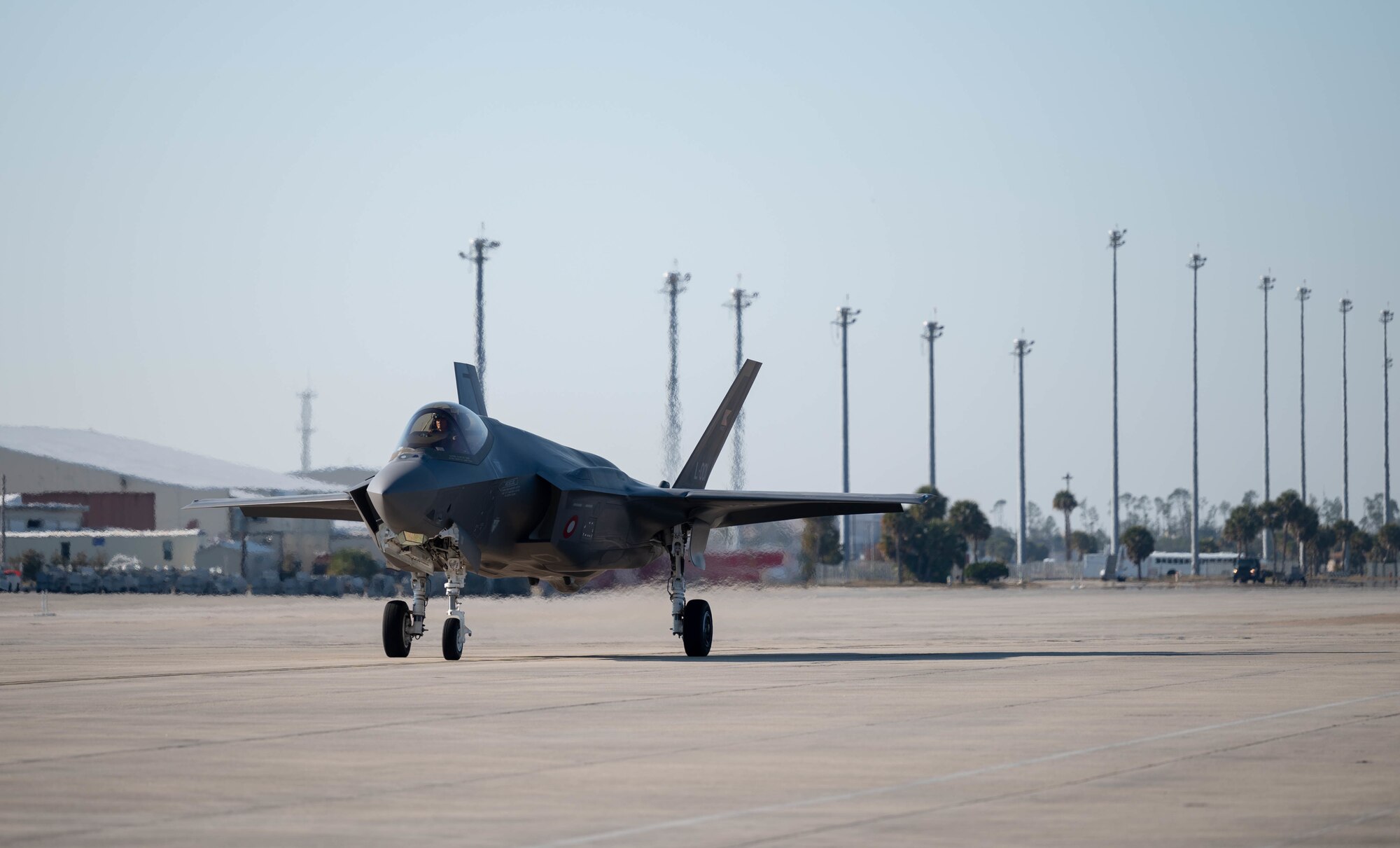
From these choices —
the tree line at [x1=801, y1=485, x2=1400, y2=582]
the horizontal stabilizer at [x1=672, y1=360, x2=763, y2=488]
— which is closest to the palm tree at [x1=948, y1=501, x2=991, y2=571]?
the tree line at [x1=801, y1=485, x2=1400, y2=582]

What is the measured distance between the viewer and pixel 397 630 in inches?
877

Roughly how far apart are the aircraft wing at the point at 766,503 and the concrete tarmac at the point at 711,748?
242 cm

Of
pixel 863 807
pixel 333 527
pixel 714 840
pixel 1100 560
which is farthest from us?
pixel 1100 560

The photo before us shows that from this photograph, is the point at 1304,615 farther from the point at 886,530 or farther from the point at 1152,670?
the point at 886,530

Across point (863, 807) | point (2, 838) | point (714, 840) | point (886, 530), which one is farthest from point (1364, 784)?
point (886, 530)

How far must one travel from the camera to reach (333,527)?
92.7 m

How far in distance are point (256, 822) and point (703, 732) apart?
4.42 meters

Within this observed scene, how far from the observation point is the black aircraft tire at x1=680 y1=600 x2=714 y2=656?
23.4 metres

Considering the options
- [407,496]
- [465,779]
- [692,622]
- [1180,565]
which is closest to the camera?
[465,779]

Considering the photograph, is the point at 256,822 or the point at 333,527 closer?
the point at 256,822

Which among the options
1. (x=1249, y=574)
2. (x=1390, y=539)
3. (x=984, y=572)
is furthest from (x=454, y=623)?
(x=1390, y=539)

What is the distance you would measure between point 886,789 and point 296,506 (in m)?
19.5

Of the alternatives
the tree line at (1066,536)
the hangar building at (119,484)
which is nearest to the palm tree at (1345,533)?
the tree line at (1066,536)

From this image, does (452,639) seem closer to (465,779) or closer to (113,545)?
(465,779)
